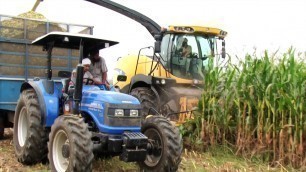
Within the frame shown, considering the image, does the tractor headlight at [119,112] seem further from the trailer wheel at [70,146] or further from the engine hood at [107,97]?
the trailer wheel at [70,146]

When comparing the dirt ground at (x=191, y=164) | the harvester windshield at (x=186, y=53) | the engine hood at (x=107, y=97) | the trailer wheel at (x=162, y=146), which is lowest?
the dirt ground at (x=191, y=164)

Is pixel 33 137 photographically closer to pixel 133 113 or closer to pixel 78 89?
pixel 78 89

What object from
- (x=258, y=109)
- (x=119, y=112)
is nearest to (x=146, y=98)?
(x=258, y=109)

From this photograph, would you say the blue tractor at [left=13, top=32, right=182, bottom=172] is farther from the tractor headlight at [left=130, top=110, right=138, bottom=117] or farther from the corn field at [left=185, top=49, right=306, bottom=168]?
the corn field at [left=185, top=49, right=306, bottom=168]

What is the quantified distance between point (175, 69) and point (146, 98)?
0.88 metres

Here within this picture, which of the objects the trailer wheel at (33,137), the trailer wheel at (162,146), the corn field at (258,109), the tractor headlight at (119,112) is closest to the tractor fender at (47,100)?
the trailer wheel at (33,137)

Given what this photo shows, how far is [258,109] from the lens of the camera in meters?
6.52

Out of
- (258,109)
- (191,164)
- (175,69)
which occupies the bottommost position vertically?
(191,164)

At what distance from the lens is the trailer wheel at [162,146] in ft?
16.1

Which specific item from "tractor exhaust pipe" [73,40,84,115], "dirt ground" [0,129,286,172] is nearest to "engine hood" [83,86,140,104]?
"tractor exhaust pipe" [73,40,84,115]

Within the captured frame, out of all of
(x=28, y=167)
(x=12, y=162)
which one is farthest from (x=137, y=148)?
(x=12, y=162)

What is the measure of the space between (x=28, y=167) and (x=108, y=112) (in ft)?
5.37

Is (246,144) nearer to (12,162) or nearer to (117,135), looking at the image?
(117,135)

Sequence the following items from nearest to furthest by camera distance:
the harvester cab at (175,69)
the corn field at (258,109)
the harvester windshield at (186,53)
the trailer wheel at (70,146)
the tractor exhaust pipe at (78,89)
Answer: the trailer wheel at (70,146) → the tractor exhaust pipe at (78,89) → the corn field at (258,109) → the harvester cab at (175,69) → the harvester windshield at (186,53)
